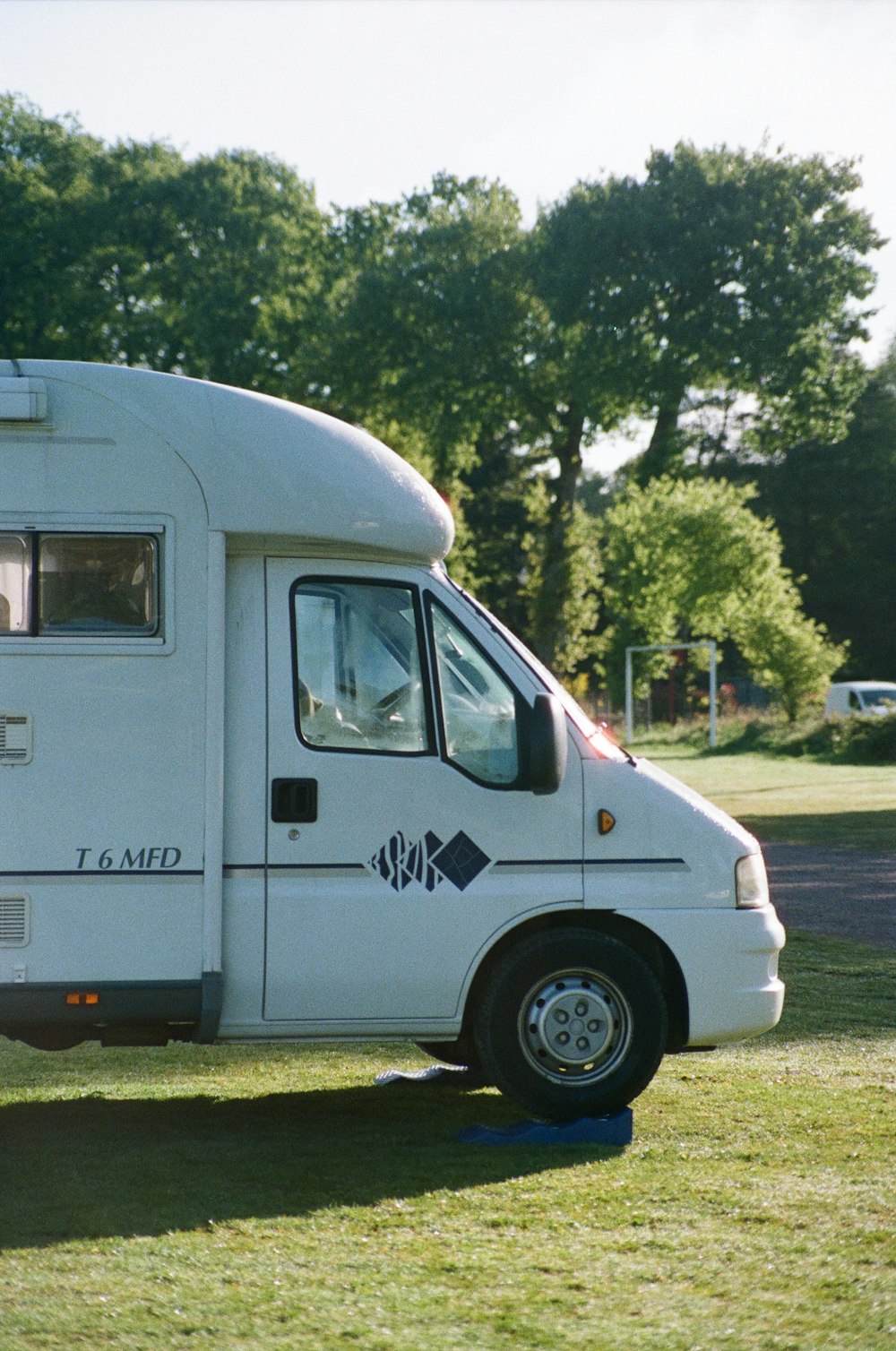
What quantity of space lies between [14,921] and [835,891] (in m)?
11.5

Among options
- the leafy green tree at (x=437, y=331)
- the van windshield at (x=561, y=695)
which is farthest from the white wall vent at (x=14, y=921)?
the leafy green tree at (x=437, y=331)

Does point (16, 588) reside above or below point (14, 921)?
above

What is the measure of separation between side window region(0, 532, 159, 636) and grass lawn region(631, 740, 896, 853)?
15.3 metres

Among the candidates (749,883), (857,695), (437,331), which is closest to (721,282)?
(437,331)

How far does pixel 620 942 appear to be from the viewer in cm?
667

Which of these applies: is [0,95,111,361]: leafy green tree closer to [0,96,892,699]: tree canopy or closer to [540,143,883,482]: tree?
[0,96,892,699]: tree canopy

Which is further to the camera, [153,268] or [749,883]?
[153,268]

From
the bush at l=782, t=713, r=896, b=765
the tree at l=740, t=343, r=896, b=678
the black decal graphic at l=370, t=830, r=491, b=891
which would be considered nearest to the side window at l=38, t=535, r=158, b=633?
the black decal graphic at l=370, t=830, r=491, b=891

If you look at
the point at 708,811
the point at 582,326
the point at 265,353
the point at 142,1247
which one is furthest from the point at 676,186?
the point at 142,1247

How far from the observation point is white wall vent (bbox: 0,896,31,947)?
6.19 metres

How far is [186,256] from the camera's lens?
47.2m

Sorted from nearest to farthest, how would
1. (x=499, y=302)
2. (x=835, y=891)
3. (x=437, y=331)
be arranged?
(x=835, y=891), (x=499, y=302), (x=437, y=331)

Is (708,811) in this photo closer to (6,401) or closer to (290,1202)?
(290,1202)

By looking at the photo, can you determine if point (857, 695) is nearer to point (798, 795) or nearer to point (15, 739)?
point (798, 795)
